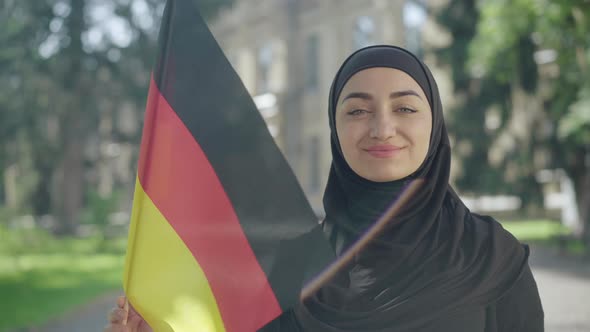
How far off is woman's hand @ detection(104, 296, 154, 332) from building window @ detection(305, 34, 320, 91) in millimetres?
31351

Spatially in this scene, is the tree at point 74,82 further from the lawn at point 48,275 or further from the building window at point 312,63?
the building window at point 312,63

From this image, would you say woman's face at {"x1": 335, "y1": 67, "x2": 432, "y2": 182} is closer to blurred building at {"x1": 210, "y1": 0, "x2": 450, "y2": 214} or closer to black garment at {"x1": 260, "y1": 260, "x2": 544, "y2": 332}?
black garment at {"x1": 260, "y1": 260, "x2": 544, "y2": 332}

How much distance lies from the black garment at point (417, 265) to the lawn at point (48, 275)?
6.52 m

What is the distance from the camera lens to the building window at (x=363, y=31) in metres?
28.1

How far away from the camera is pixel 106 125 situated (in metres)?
23.9

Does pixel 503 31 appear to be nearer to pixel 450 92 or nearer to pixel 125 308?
pixel 450 92

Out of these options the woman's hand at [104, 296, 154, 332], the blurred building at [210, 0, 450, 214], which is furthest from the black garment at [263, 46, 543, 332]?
the blurred building at [210, 0, 450, 214]

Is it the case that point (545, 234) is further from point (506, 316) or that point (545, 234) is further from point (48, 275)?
point (506, 316)

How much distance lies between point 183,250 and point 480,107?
1800cm

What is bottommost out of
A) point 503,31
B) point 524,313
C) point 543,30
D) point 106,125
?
point 524,313

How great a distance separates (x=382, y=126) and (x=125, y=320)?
711mm

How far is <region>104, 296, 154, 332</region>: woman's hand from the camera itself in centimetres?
163

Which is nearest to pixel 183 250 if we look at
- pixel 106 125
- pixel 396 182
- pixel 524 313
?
pixel 396 182

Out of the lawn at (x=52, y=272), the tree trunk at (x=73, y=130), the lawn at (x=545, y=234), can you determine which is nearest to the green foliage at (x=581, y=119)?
the lawn at (x=545, y=234)
